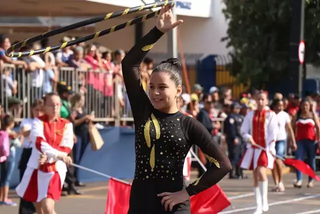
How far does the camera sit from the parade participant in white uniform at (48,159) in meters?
8.88

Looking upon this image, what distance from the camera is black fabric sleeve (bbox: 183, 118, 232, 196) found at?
5.33 m

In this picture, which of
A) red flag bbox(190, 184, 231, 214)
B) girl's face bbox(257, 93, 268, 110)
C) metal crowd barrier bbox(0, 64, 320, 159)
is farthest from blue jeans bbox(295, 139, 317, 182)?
red flag bbox(190, 184, 231, 214)

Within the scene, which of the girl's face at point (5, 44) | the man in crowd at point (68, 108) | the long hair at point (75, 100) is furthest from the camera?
the long hair at point (75, 100)

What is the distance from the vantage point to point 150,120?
213 inches

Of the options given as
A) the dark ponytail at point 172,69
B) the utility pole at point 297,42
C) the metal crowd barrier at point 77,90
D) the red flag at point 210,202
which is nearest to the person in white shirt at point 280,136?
the metal crowd barrier at point 77,90

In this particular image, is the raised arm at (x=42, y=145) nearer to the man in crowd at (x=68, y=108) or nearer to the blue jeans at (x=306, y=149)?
the man in crowd at (x=68, y=108)

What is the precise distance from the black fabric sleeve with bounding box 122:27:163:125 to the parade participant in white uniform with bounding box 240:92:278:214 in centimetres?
719

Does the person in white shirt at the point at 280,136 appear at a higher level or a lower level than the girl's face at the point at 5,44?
lower

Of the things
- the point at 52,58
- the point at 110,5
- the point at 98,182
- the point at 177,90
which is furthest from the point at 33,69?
the point at 177,90

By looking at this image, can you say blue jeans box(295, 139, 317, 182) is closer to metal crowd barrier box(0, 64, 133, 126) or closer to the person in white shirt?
the person in white shirt

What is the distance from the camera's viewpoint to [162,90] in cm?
533

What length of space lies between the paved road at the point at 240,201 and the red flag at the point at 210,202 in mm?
2407

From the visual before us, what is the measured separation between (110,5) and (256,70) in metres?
13.6

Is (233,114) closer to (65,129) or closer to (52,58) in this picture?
(52,58)
